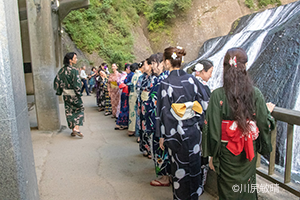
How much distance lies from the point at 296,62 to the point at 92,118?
8840 mm

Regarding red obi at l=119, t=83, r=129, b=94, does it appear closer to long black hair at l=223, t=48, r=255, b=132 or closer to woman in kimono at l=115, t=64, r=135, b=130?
woman in kimono at l=115, t=64, r=135, b=130

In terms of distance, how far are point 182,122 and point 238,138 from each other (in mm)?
724

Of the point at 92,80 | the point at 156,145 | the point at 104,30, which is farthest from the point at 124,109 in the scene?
the point at 104,30

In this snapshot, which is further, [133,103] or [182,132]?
[133,103]

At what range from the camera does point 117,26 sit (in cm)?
2081

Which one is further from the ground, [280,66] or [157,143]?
[280,66]

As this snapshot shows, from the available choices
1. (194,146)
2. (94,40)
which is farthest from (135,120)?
(94,40)

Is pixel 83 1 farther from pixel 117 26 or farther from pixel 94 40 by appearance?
pixel 117 26

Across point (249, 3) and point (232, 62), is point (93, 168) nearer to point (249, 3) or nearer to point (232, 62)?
point (232, 62)

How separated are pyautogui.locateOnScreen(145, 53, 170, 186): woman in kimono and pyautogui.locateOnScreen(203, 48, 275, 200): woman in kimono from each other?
127cm

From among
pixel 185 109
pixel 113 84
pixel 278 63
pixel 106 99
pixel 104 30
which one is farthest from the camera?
pixel 104 30

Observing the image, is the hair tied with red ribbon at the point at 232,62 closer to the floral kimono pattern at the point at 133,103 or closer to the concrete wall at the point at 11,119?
the concrete wall at the point at 11,119

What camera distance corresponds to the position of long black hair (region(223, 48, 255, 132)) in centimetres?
208

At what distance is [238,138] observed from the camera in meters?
2.13
